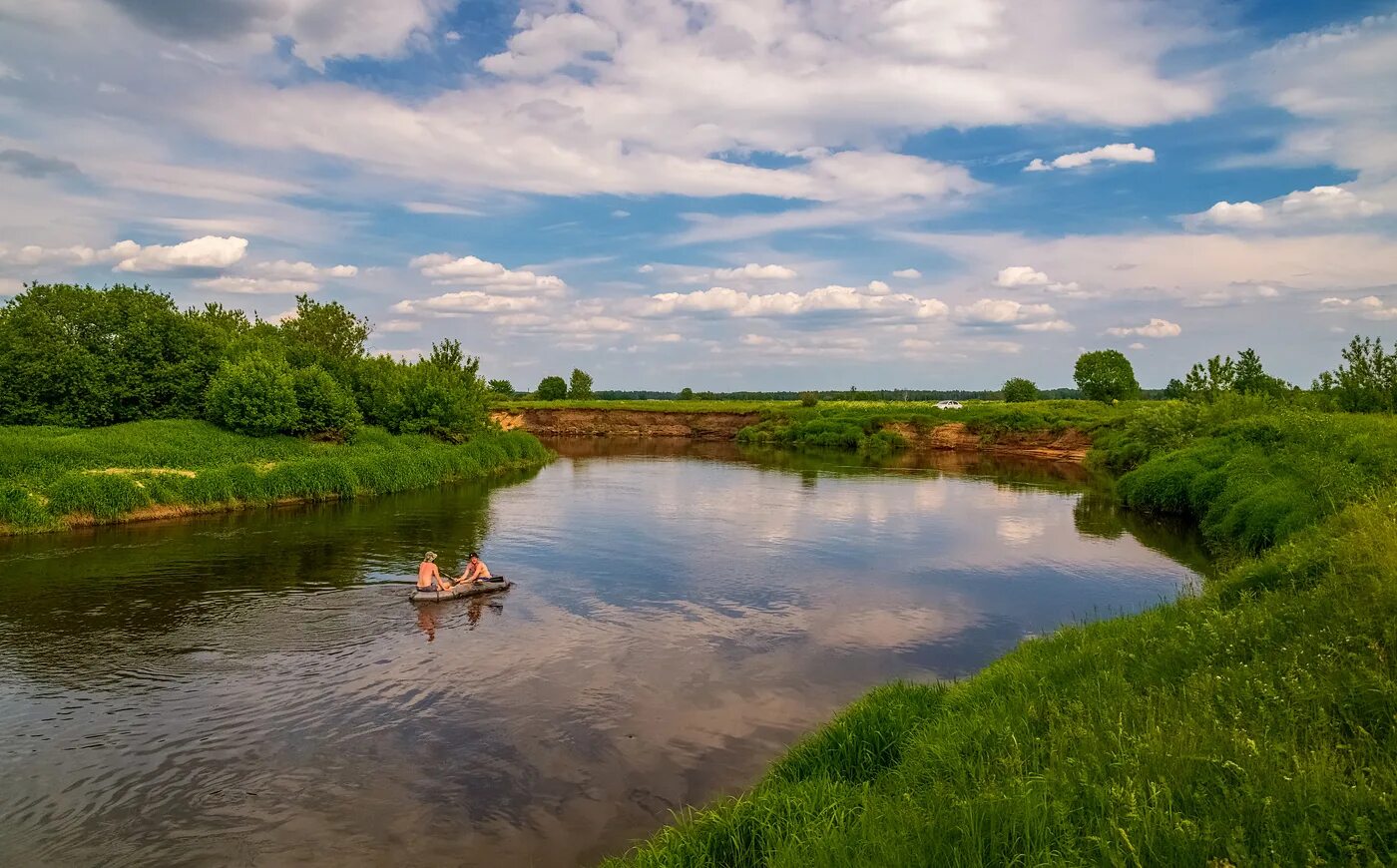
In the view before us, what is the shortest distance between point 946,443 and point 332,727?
7415 cm

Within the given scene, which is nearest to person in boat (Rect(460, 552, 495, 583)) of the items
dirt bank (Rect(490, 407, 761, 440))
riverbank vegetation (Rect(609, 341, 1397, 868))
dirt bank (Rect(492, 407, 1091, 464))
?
riverbank vegetation (Rect(609, 341, 1397, 868))

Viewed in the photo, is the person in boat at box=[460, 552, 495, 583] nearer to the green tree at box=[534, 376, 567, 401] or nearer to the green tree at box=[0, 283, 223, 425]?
the green tree at box=[0, 283, 223, 425]

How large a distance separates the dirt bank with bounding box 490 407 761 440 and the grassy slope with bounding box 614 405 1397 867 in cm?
8428

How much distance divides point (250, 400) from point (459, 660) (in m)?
29.9

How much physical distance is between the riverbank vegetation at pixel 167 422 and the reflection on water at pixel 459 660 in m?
2.01

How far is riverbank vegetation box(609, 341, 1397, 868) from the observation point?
17.6ft

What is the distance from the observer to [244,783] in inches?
440

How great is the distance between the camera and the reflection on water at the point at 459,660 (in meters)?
10.4

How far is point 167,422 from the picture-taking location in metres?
38.3

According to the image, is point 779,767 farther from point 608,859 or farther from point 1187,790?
point 1187,790

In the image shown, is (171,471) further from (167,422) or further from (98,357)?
(98,357)

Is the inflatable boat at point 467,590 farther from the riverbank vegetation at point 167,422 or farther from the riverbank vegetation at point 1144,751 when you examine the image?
the riverbank vegetation at point 167,422

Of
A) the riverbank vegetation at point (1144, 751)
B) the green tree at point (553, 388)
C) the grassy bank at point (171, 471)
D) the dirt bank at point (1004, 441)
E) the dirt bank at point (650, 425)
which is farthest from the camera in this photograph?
the green tree at point (553, 388)

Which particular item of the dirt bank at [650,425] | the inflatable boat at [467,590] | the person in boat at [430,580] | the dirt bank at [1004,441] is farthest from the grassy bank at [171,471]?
the dirt bank at [1004,441]
